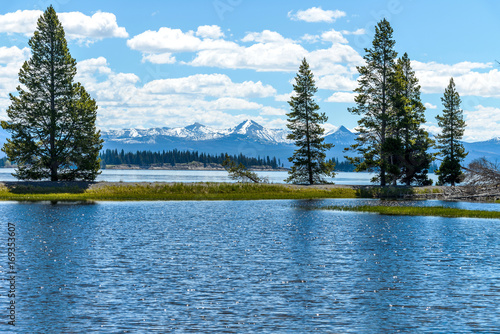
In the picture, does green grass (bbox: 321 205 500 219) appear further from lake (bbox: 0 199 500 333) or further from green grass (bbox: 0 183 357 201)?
green grass (bbox: 0 183 357 201)

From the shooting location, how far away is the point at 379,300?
19.4 m

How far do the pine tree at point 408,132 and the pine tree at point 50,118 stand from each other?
43.5 metres

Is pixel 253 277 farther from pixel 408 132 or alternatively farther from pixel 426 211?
pixel 408 132

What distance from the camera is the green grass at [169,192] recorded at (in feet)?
220

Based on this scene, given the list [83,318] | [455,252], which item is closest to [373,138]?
[455,252]

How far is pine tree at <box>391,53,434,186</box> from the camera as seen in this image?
78.2 m

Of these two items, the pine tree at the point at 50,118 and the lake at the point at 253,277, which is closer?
the lake at the point at 253,277

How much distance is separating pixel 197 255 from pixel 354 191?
5301cm

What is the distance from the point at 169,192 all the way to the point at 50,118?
18512 mm

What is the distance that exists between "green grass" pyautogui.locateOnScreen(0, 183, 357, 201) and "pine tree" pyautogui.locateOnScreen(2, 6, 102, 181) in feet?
12.2

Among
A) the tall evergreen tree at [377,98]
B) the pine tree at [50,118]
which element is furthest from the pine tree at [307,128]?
the pine tree at [50,118]

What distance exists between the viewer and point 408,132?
8206 centimetres

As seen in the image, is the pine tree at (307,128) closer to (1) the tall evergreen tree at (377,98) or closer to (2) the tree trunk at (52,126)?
(1) the tall evergreen tree at (377,98)

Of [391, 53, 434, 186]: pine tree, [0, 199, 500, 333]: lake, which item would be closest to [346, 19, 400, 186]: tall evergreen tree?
[391, 53, 434, 186]: pine tree
